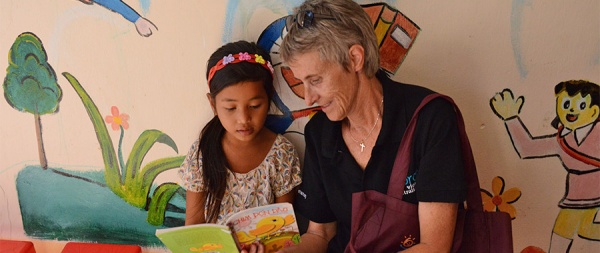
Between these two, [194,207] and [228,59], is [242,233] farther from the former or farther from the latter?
[228,59]

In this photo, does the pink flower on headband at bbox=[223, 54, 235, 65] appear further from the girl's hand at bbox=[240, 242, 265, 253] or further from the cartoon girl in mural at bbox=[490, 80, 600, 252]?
the cartoon girl in mural at bbox=[490, 80, 600, 252]

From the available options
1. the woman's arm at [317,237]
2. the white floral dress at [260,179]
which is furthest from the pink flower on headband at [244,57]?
the woman's arm at [317,237]

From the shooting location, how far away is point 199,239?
182cm

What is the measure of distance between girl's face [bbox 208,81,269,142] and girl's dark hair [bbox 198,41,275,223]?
0.07 ft

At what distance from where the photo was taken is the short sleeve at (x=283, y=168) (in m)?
1.96

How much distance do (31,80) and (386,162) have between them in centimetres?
136

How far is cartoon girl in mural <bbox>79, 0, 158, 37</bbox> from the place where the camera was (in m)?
1.93

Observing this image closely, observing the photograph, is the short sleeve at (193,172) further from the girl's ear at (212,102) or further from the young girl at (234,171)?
the girl's ear at (212,102)

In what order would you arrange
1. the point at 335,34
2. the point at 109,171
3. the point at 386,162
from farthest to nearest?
the point at 109,171, the point at 386,162, the point at 335,34

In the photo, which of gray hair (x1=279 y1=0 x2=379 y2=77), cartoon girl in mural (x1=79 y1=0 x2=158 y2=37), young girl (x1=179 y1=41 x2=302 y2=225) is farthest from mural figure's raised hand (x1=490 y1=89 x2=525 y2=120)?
cartoon girl in mural (x1=79 y1=0 x2=158 y2=37)

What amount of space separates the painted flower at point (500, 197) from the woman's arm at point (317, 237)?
582mm

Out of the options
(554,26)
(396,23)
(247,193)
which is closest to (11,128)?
(247,193)

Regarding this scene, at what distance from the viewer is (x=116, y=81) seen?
79.7 inches

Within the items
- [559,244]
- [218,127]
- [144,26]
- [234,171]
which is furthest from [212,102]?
[559,244]
